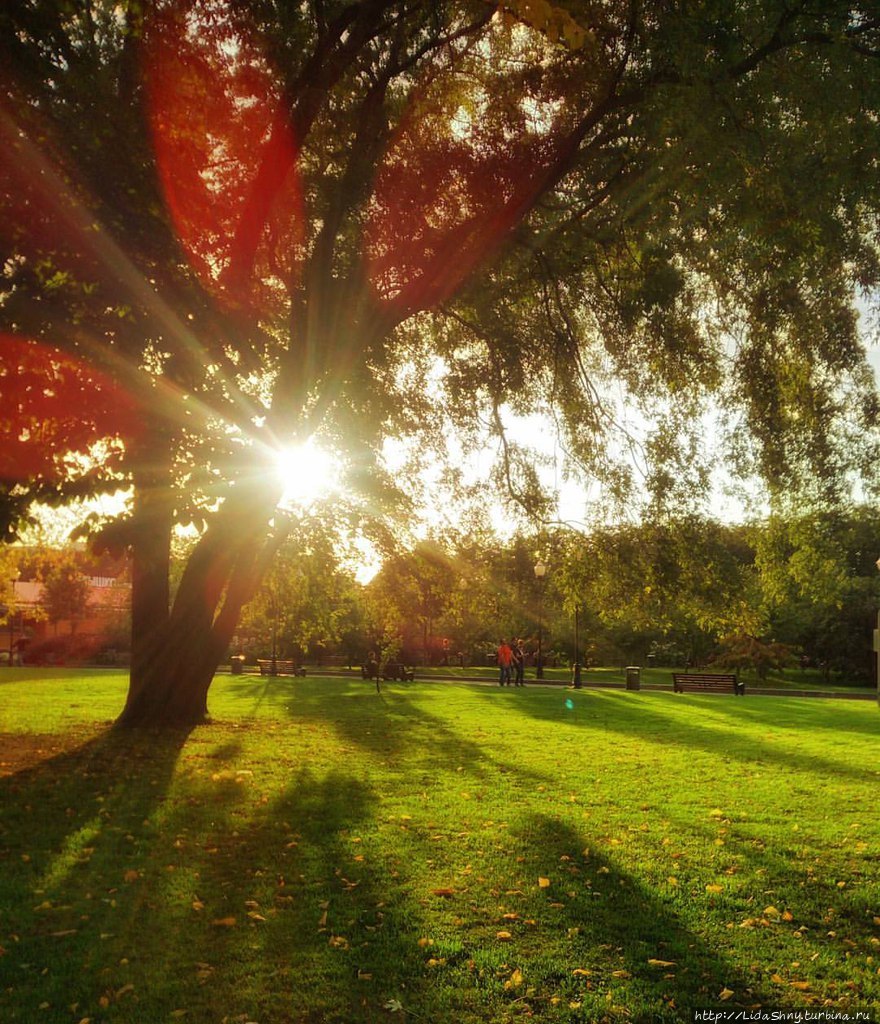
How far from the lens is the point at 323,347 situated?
40.2ft

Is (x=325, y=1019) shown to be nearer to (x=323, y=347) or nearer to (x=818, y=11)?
(x=323, y=347)

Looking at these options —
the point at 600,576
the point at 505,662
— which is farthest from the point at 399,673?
the point at 600,576

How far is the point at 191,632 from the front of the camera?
14.6m

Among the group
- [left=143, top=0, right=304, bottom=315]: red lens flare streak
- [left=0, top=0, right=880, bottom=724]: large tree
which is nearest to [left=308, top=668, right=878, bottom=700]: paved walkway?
[left=0, top=0, right=880, bottom=724]: large tree

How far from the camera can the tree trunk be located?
1433 centimetres

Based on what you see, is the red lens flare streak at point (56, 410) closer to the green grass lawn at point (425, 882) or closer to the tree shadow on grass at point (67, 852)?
the tree shadow on grass at point (67, 852)

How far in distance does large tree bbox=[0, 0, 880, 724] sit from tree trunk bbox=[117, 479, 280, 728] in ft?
0.20

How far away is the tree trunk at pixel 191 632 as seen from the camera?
14328mm

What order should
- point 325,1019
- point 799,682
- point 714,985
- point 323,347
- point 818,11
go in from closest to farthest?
point 325,1019 < point 714,985 < point 818,11 < point 323,347 < point 799,682

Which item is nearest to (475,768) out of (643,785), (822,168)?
(643,785)

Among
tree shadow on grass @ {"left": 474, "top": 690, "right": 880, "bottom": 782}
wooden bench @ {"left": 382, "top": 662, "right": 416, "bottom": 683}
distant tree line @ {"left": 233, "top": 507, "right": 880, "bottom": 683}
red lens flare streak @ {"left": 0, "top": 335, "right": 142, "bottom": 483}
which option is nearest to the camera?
red lens flare streak @ {"left": 0, "top": 335, "right": 142, "bottom": 483}

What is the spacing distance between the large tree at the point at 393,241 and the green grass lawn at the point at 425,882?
9.86 ft

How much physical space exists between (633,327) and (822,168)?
4.63 metres

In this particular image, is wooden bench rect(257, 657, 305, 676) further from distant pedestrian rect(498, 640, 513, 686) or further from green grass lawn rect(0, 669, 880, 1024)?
green grass lawn rect(0, 669, 880, 1024)
